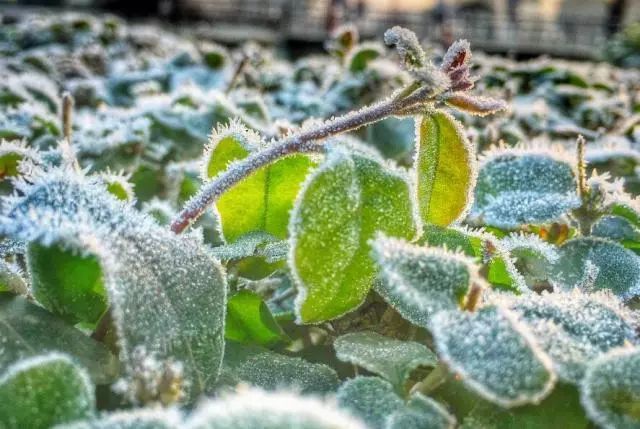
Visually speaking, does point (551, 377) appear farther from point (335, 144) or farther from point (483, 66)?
point (483, 66)

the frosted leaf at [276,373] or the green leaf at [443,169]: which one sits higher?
the green leaf at [443,169]

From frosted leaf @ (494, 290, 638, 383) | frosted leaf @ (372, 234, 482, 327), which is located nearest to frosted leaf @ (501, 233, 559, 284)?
frosted leaf @ (494, 290, 638, 383)

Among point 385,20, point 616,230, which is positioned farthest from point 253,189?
point 385,20

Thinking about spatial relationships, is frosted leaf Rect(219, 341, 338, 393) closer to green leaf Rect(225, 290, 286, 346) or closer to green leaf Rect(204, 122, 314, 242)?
green leaf Rect(225, 290, 286, 346)

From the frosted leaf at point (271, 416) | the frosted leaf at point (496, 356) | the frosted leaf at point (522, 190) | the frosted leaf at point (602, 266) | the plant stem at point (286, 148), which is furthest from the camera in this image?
the frosted leaf at point (522, 190)

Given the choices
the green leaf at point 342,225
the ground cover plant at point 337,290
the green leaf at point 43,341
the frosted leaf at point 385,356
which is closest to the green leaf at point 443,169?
the ground cover plant at point 337,290

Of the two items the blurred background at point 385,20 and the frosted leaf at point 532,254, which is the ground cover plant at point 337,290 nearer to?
the frosted leaf at point 532,254
